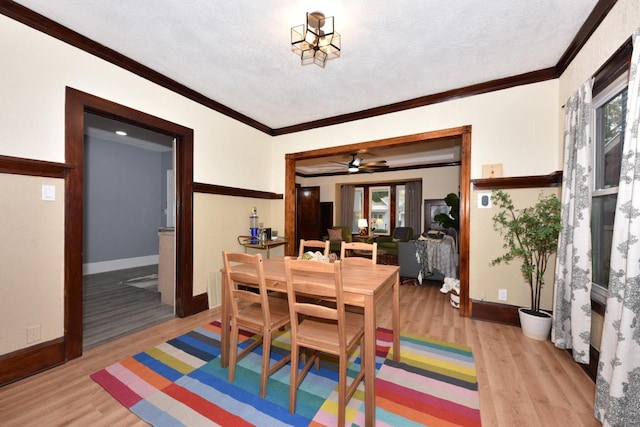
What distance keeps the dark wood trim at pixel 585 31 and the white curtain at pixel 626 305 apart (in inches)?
27.7

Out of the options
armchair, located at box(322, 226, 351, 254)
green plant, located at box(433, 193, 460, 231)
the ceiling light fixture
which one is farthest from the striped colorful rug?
armchair, located at box(322, 226, 351, 254)

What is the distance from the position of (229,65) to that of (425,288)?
433 cm

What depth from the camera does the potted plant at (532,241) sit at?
2504 millimetres

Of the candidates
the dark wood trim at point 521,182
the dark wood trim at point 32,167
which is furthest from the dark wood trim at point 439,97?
the dark wood trim at point 32,167

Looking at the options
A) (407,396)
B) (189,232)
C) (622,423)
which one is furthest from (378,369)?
(189,232)

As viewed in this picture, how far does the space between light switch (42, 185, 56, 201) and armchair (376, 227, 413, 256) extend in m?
5.46

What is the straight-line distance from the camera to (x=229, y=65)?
271 cm

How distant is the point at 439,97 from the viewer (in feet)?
10.9

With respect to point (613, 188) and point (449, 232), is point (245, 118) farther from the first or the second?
point (449, 232)

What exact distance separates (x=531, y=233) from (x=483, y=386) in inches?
59.5

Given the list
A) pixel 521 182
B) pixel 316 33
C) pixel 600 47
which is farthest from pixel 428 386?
pixel 600 47

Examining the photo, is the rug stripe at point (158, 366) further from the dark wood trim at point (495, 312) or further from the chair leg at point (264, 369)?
the dark wood trim at point (495, 312)

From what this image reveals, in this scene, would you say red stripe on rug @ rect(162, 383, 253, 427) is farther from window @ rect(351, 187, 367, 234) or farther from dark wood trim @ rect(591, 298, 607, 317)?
window @ rect(351, 187, 367, 234)

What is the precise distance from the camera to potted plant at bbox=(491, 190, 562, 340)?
2.50 m
